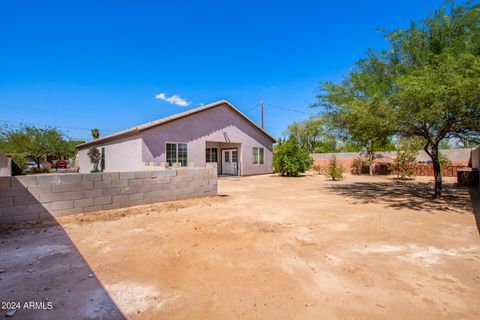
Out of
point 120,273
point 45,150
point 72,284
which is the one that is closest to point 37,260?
point 72,284

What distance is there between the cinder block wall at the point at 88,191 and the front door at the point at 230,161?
9762mm

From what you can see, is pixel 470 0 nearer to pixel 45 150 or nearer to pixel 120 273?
pixel 120 273

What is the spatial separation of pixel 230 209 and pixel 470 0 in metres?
9.86

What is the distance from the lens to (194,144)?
51.3ft

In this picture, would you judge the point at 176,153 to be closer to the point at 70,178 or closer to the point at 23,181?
the point at 70,178

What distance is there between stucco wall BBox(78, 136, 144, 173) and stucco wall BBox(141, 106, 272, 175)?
562 mm

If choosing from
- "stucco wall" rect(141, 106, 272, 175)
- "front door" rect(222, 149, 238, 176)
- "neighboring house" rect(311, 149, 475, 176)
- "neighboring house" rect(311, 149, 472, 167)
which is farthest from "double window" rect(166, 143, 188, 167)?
"neighboring house" rect(311, 149, 472, 167)

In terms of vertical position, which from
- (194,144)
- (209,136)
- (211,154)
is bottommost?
(211,154)

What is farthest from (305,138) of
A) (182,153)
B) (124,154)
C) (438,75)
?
(438,75)

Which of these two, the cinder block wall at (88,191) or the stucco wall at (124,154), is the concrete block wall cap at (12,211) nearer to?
the cinder block wall at (88,191)

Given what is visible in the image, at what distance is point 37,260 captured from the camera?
11.9 feet

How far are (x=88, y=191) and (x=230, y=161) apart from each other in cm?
1336

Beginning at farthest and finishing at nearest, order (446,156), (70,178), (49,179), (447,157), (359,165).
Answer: (359,165)
(447,157)
(446,156)
(70,178)
(49,179)

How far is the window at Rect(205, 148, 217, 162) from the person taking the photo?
1940cm
